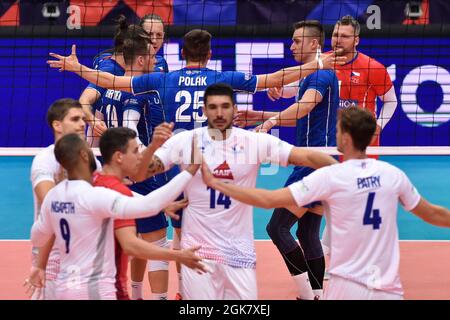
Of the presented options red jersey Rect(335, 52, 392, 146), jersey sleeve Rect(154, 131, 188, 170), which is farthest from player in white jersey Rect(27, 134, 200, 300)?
red jersey Rect(335, 52, 392, 146)

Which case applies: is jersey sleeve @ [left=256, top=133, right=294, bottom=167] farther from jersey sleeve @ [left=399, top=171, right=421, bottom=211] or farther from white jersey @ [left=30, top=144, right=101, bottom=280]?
white jersey @ [left=30, top=144, right=101, bottom=280]

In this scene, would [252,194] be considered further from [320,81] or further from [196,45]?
[320,81]

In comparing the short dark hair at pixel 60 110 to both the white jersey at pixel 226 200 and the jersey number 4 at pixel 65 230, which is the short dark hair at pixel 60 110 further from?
the jersey number 4 at pixel 65 230

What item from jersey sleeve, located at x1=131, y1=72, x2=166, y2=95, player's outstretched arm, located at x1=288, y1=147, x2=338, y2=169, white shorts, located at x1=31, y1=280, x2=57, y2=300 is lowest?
white shorts, located at x1=31, y1=280, x2=57, y2=300

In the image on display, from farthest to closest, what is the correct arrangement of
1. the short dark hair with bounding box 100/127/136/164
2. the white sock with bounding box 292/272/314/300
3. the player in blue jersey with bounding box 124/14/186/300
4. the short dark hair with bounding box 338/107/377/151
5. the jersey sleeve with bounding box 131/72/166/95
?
1. the white sock with bounding box 292/272/314/300
2. the player in blue jersey with bounding box 124/14/186/300
3. the jersey sleeve with bounding box 131/72/166/95
4. the short dark hair with bounding box 100/127/136/164
5. the short dark hair with bounding box 338/107/377/151

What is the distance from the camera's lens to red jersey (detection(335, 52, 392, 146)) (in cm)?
1062

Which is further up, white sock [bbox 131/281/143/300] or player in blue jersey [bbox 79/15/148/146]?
player in blue jersey [bbox 79/15/148/146]

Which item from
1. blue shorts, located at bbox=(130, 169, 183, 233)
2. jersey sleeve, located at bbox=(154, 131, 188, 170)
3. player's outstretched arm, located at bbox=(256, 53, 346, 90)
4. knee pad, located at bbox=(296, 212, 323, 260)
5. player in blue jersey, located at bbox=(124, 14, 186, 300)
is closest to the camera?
jersey sleeve, located at bbox=(154, 131, 188, 170)

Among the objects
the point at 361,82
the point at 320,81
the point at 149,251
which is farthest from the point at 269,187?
the point at 149,251

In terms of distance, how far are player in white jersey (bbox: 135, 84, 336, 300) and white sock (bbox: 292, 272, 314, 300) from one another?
192cm

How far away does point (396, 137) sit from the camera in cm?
1600

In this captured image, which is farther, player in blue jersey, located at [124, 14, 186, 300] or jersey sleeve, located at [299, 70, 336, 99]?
jersey sleeve, located at [299, 70, 336, 99]

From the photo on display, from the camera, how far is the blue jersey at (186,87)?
27.7 ft

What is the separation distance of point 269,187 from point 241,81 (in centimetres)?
641
